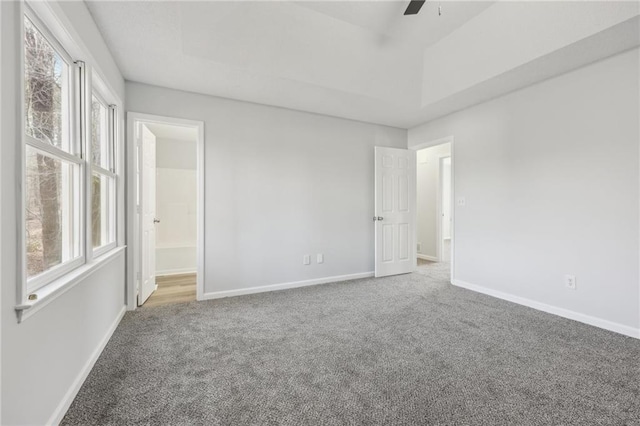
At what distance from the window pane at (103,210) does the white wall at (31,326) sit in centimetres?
53

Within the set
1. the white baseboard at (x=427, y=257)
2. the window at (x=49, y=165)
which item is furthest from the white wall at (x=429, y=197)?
the window at (x=49, y=165)

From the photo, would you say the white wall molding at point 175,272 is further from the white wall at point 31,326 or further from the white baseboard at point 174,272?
the white wall at point 31,326

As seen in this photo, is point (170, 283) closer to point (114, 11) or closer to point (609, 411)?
point (114, 11)

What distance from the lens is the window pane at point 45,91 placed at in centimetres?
137

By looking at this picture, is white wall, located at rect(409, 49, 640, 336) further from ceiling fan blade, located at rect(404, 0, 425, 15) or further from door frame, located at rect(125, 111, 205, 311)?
door frame, located at rect(125, 111, 205, 311)

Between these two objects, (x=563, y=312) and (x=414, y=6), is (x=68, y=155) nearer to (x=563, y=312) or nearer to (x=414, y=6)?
(x=414, y=6)

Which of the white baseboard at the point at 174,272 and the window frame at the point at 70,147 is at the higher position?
the window frame at the point at 70,147

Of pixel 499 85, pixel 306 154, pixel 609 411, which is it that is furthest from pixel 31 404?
pixel 499 85

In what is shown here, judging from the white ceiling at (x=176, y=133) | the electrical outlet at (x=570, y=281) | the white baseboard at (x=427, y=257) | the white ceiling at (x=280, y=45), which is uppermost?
the white ceiling at (x=280, y=45)

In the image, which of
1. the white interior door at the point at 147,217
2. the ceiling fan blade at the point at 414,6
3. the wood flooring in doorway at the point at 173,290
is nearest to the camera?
the ceiling fan blade at the point at 414,6

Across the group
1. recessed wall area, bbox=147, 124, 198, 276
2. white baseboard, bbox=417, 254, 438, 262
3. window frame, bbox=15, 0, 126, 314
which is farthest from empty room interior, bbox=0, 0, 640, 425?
white baseboard, bbox=417, 254, 438, 262

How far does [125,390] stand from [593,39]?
405 cm

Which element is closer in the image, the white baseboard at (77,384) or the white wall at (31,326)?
the white wall at (31,326)

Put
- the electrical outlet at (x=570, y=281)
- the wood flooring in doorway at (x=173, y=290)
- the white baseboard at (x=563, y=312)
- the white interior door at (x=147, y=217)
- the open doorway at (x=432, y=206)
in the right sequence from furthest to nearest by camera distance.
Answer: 1. the open doorway at (x=432, y=206)
2. the wood flooring in doorway at (x=173, y=290)
3. the white interior door at (x=147, y=217)
4. the electrical outlet at (x=570, y=281)
5. the white baseboard at (x=563, y=312)
